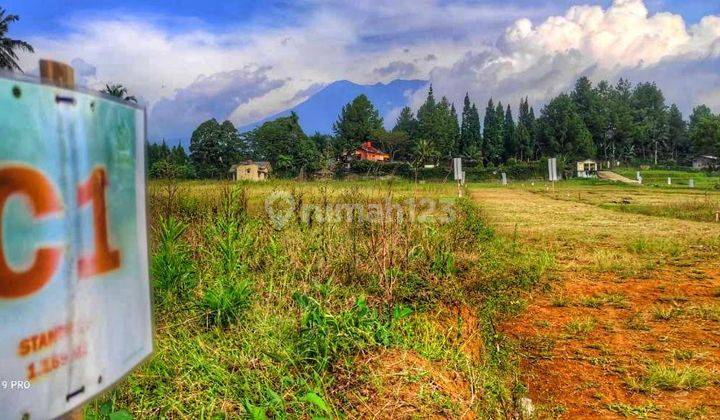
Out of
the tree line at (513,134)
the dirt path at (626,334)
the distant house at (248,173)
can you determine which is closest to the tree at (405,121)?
the tree line at (513,134)

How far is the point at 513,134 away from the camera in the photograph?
2955 inches

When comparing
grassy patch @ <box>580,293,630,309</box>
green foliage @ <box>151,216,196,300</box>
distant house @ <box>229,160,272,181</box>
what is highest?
distant house @ <box>229,160,272,181</box>

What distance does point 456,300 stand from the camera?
477cm

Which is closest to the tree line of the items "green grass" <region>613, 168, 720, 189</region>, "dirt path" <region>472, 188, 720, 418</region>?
"green grass" <region>613, 168, 720, 189</region>

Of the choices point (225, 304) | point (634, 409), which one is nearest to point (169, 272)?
point (225, 304)

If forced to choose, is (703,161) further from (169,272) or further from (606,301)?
(169,272)

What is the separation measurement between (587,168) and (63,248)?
7737 cm

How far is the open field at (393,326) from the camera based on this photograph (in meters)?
2.79

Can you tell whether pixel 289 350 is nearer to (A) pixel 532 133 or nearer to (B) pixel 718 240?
(B) pixel 718 240

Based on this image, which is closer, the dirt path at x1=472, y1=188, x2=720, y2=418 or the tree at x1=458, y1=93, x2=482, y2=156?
the dirt path at x1=472, y1=188, x2=720, y2=418

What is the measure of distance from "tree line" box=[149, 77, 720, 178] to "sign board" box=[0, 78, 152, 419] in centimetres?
6258

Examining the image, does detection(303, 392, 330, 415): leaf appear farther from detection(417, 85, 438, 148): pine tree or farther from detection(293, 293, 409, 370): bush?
detection(417, 85, 438, 148): pine tree

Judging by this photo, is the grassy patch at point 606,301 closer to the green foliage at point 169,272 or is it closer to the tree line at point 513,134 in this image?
the green foliage at point 169,272

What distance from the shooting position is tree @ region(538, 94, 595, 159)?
234ft
